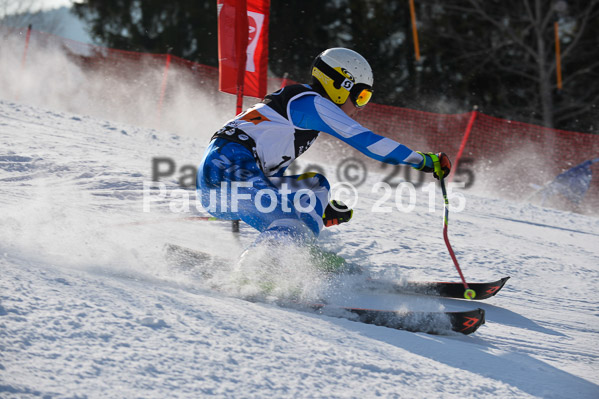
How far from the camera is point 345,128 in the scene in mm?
3145

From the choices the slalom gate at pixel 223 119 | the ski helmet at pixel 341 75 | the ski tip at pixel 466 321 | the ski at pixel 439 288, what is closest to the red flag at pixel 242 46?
the ski helmet at pixel 341 75

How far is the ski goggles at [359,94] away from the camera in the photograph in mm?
3443

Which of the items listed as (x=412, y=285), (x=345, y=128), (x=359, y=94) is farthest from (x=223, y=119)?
(x=345, y=128)

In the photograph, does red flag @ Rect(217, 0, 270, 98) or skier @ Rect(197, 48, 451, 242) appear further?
red flag @ Rect(217, 0, 270, 98)

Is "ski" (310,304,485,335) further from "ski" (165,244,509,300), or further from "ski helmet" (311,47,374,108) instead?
"ski helmet" (311,47,374,108)

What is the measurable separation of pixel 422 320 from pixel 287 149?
1.29 metres

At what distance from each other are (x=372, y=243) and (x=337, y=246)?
1.20ft

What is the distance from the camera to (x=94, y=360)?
172 centimetres

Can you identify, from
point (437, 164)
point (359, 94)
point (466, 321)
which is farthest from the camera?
point (359, 94)

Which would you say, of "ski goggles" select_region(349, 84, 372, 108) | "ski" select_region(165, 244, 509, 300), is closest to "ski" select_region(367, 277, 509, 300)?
"ski" select_region(165, 244, 509, 300)

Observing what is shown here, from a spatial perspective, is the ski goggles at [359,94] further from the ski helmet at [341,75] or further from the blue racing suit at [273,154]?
the blue racing suit at [273,154]

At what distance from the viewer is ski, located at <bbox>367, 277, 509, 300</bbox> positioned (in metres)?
3.58

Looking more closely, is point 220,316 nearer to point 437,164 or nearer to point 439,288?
point 437,164

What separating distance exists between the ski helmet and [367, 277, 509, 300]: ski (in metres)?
1.18
